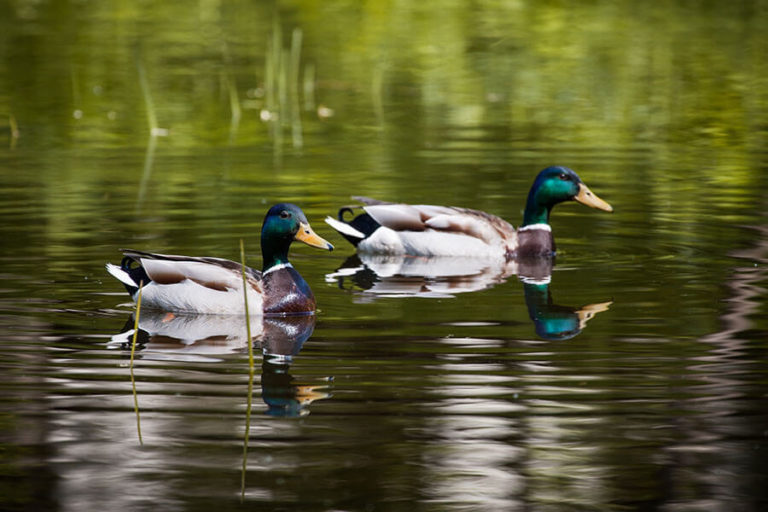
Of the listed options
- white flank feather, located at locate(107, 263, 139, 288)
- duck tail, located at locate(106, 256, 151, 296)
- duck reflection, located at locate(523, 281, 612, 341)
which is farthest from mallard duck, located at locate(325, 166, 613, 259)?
white flank feather, located at locate(107, 263, 139, 288)

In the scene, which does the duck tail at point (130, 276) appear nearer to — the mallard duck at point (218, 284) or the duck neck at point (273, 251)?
the mallard duck at point (218, 284)

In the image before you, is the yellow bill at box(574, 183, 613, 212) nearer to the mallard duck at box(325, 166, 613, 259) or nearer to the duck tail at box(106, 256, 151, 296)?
the mallard duck at box(325, 166, 613, 259)

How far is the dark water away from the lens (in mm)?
6570

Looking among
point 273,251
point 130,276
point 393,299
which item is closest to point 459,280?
point 393,299

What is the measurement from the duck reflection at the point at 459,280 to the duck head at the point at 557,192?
0.75 m

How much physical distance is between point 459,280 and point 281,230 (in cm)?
205

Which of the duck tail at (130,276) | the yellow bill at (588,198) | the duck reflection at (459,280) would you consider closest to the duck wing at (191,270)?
the duck tail at (130,276)

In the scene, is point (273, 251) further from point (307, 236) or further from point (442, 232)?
point (442, 232)

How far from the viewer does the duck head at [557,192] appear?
13.4 meters

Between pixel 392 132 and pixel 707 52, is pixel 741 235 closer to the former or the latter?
pixel 392 132

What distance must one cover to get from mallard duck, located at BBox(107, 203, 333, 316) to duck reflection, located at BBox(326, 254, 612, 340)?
78 centimetres

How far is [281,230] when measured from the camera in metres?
10.3

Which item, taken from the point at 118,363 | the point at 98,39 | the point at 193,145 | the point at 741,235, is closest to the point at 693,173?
the point at 741,235

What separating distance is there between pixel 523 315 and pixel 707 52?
1858cm
